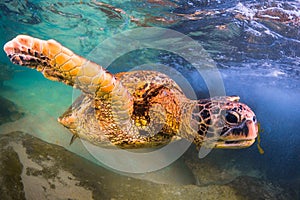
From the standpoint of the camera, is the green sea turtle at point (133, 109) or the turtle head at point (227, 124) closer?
the green sea turtle at point (133, 109)

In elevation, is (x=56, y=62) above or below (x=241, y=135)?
above

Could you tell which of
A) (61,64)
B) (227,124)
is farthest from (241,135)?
(61,64)

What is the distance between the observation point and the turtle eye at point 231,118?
7.43ft

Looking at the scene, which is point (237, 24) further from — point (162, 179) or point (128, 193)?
point (128, 193)

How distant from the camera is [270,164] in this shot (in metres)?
10.3

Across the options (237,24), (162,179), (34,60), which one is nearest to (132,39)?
(237,24)

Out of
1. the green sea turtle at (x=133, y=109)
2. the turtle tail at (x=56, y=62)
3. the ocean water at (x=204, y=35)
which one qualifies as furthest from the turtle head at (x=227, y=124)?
the ocean water at (x=204, y=35)

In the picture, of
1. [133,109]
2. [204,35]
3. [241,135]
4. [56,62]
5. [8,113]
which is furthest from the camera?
[204,35]

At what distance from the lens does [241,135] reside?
2.24 metres

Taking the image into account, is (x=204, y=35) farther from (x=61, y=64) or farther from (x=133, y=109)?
(x=61, y=64)

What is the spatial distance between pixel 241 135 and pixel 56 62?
6.55 feet

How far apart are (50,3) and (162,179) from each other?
26.1ft

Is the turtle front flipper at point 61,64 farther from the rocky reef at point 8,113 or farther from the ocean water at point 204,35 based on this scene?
the rocky reef at point 8,113

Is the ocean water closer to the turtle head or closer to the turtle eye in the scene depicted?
the turtle head
